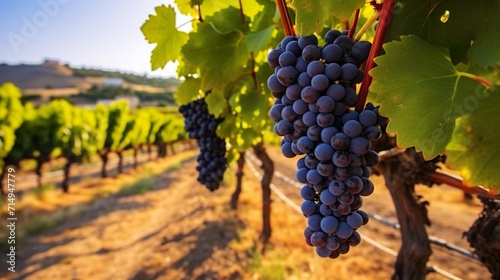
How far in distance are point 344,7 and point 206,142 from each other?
1959mm

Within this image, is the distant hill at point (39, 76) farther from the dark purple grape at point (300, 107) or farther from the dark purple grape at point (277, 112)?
the dark purple grape at point (300, 107)

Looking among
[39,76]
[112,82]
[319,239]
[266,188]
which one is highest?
[112,82]

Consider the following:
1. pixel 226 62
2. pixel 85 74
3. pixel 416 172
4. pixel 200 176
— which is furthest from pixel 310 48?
pixel 85 74

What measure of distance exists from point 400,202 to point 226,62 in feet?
5.87

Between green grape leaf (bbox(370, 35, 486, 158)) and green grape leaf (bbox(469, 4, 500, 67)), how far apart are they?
6cm

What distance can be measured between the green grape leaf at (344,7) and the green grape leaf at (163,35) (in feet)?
3.49

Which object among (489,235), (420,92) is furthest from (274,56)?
(489,235)

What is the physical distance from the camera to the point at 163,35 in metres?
1.75

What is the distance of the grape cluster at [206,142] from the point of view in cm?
266

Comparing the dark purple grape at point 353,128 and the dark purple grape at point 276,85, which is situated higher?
the dark purple grape at point 276,85

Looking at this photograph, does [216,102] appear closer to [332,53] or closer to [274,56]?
[274,56]

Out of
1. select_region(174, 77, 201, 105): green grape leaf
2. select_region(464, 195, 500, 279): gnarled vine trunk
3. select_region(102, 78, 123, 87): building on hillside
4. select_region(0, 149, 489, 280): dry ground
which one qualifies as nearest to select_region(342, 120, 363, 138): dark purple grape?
select_region(464, 195, 500, 279): gnarled vine trunk

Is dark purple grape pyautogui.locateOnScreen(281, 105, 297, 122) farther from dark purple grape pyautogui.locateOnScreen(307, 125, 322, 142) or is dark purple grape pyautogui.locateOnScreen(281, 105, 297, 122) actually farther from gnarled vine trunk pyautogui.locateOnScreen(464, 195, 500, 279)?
gnarled vine trunk pyautogui.locateOnScreen(464, 195, 500, 279)

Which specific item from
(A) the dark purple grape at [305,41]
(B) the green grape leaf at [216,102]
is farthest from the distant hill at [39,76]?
(A) the dark purple grape at [305,41]
